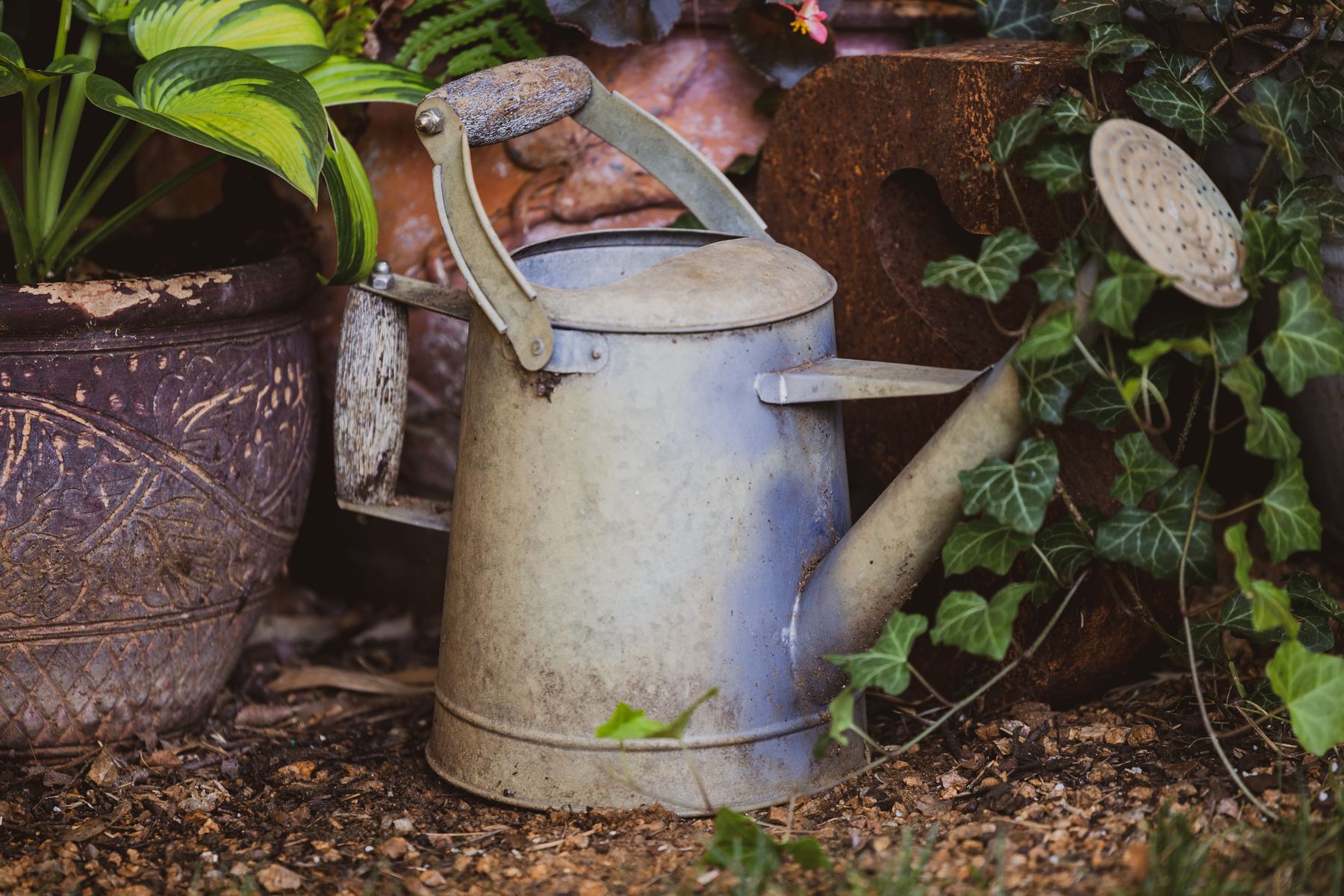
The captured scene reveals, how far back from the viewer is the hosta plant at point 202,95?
4.66 ft

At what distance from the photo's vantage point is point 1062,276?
1.24m

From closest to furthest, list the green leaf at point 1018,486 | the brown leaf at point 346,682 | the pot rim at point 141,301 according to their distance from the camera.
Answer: the green leaf at point 1018,486 → the pot rim at point 141,301 → the brown leaf at point 346,682

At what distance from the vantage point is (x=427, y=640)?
2162mm

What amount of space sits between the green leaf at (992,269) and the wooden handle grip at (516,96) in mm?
511

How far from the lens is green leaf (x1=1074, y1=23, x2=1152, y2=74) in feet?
4.56

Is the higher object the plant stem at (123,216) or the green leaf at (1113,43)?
the green leaf at (1113,43)

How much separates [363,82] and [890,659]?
1.04 meters

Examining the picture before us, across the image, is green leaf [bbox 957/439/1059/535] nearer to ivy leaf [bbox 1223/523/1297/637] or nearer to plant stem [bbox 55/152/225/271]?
ivy leaf [bbox 1223/523/1297/637]

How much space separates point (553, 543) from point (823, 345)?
389 mm

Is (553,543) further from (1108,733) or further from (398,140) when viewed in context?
(398,140)

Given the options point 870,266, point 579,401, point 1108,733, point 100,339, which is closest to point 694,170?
point 870,266

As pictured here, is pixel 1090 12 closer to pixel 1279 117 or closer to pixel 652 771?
pixel 1279 117

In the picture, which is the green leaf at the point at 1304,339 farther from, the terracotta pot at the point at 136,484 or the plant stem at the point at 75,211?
the plant stem at the point at 75,211

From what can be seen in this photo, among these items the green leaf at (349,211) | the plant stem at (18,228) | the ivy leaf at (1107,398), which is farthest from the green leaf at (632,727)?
the plant stem at (18,228)
